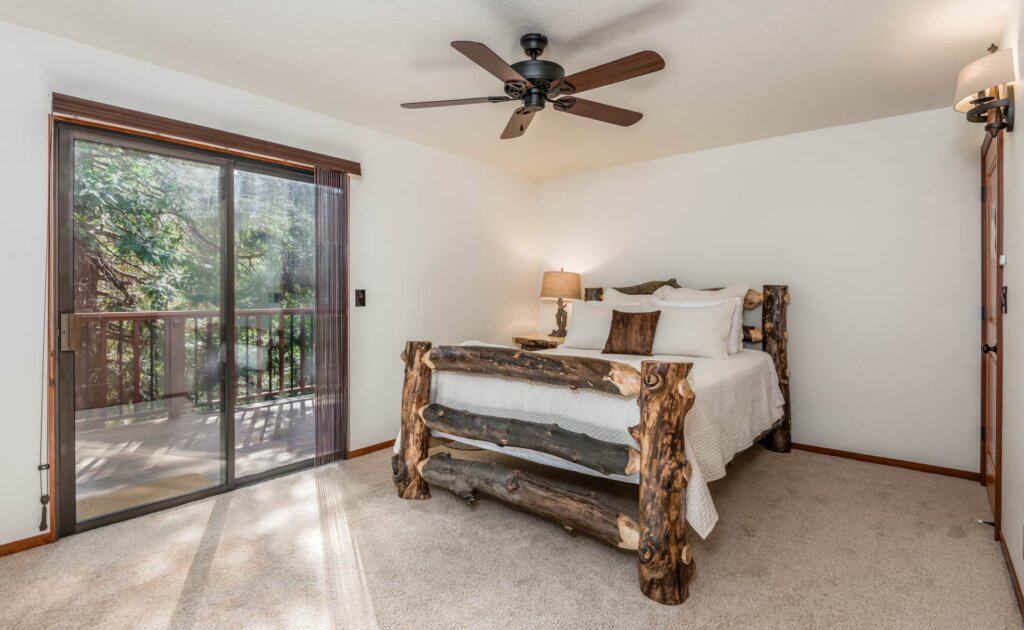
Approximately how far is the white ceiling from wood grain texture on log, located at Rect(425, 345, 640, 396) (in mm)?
1486

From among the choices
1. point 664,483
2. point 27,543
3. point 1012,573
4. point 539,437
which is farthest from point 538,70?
point 27,543

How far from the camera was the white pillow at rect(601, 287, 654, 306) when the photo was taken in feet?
13.1

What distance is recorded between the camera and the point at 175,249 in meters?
2.79

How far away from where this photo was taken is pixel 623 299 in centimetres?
423

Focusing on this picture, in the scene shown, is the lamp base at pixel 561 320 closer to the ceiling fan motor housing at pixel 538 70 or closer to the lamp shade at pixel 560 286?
the lamp shade at pixel 560 286

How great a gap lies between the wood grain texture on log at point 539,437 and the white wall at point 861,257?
2.45 m

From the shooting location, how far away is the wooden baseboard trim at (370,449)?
361 cm

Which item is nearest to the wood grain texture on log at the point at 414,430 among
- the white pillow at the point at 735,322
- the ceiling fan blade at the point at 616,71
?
the ceiling fan blade at the point at 616,71

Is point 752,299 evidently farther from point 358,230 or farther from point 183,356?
point 183,356

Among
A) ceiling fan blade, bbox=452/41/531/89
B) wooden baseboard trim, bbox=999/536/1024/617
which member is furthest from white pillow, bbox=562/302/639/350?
wooden baseboard trim, bbox=999/536/1024/617

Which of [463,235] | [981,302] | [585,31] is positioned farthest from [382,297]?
[981,302]

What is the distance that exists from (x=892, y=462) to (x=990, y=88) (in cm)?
239

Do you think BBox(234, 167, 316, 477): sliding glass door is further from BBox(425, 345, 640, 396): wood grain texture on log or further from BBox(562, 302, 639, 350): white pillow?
BBox(562, 302, 639, 350): white pillow

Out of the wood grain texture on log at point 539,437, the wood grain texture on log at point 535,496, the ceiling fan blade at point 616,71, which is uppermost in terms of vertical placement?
the ceiling fan blade at point 616,71
